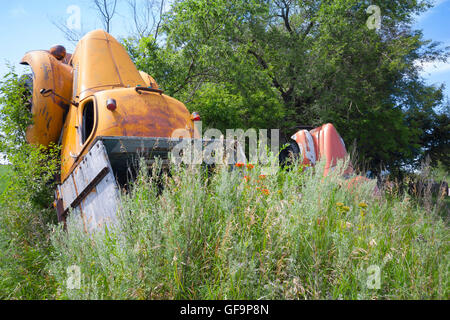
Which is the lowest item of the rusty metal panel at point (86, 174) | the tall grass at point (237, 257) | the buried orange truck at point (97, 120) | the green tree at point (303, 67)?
the tall grass at point (237, 257)

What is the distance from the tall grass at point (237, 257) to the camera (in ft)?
7.28

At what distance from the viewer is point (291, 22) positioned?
1795 centimetres

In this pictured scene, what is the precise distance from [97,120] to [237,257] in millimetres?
3130

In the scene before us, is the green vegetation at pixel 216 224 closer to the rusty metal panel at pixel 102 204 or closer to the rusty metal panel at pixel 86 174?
the rusty metal panel at pixel 102 204

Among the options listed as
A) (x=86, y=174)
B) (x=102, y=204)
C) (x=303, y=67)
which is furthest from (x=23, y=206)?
(x=303, y=67)

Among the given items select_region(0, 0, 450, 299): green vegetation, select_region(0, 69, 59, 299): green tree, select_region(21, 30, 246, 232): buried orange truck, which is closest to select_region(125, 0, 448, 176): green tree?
select_region(0, 0, 450, 299): green vegetation

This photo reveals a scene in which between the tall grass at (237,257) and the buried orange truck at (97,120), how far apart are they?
29.3 inches

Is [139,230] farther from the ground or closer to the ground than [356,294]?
farther from the ground

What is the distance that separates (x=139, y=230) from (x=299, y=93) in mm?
13646

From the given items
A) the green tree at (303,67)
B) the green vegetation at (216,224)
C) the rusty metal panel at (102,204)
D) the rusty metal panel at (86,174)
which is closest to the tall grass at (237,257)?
the green vegetation at (216,224)

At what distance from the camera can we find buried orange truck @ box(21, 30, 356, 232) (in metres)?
3.72
